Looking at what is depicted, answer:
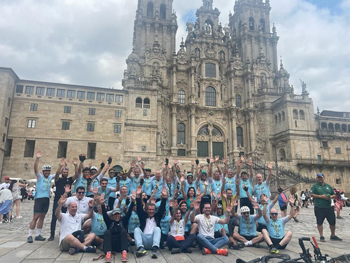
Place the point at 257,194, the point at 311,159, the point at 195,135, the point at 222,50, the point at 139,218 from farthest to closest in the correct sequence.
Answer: the point at 222,50
the point at 195,135
the point at 311,159
the point at 257,194
the point at 139,218

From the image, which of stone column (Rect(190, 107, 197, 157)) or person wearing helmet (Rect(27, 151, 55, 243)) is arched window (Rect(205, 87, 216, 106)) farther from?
person wearing helmet (Rect(27, 151, 55, 243))

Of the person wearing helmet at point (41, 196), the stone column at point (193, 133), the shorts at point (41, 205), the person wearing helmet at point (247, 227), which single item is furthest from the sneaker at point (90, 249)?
the stone column at point (193, 133)

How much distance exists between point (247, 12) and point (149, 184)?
4954 cm

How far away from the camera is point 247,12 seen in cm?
4953

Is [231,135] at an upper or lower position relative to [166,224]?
upper

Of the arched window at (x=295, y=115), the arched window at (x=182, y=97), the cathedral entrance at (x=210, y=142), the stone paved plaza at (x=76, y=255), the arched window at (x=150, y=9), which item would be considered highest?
the arched window at (x=150, y=9)

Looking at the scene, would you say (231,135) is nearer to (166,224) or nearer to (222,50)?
(222,50)

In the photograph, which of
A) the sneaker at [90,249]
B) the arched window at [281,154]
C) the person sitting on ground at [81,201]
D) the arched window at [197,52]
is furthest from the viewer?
the arched window at [197,52]

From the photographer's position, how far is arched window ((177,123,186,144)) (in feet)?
134

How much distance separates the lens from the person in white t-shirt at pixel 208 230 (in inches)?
281

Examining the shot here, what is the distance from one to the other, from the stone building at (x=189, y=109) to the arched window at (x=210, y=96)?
17 cm

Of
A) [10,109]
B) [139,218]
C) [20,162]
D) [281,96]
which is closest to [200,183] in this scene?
[139,218]

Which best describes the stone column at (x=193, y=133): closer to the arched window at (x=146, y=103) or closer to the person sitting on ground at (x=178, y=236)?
the arched window at (x=146, y=103)

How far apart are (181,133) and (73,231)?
3475 centimetres
